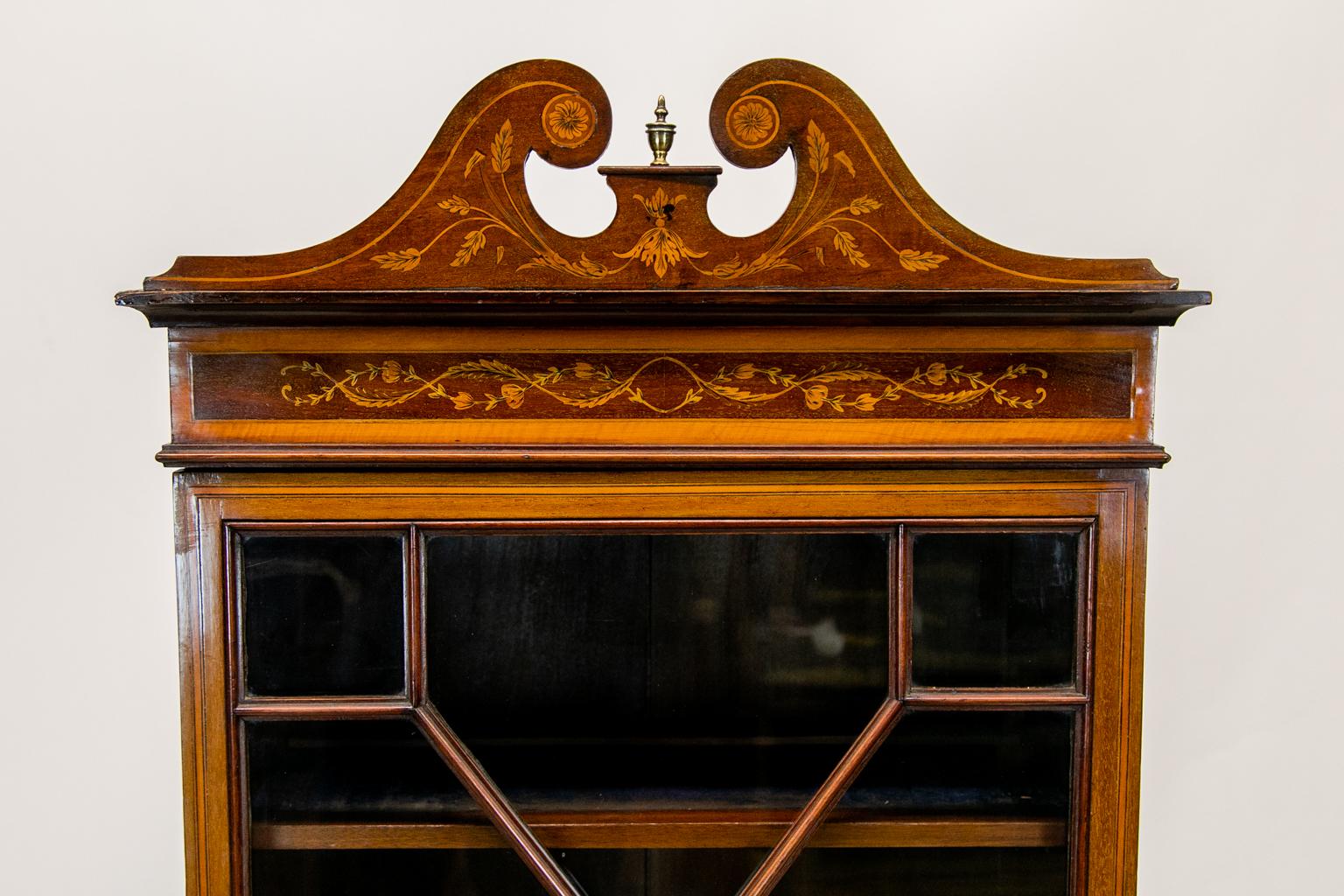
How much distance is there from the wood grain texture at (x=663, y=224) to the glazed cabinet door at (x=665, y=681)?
0.41ft

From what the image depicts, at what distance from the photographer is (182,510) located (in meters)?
0.76

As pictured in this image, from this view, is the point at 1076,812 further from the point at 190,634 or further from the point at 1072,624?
the point at 190,634

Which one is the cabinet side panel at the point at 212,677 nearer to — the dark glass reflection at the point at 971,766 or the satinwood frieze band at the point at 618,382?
the satinwood frieze band at the point at 618,382

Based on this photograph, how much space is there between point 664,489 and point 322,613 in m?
0.23

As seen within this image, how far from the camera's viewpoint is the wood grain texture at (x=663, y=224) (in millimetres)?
741

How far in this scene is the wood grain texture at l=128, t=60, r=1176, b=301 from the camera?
2.43ft

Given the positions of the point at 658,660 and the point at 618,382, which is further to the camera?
the point at 658,660

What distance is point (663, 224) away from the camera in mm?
749

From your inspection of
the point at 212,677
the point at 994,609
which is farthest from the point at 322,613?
the point at 994,609

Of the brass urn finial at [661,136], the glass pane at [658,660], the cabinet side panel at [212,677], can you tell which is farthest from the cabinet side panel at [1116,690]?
the cabinet side panel at [212,677]

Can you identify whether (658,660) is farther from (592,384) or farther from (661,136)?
(661,136)

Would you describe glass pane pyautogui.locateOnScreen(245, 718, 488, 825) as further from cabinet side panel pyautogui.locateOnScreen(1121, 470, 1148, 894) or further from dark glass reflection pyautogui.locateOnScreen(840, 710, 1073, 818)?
cabinet side panel pyautogui.locateOnScreen(1121, 470, 1148, 894)

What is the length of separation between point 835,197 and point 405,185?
261 millimetres

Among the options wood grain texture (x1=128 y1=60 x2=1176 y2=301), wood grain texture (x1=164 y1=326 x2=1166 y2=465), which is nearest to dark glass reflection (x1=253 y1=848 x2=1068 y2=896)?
wood grain texture (x1=164 y1=326 x2=1166 y2=465)
